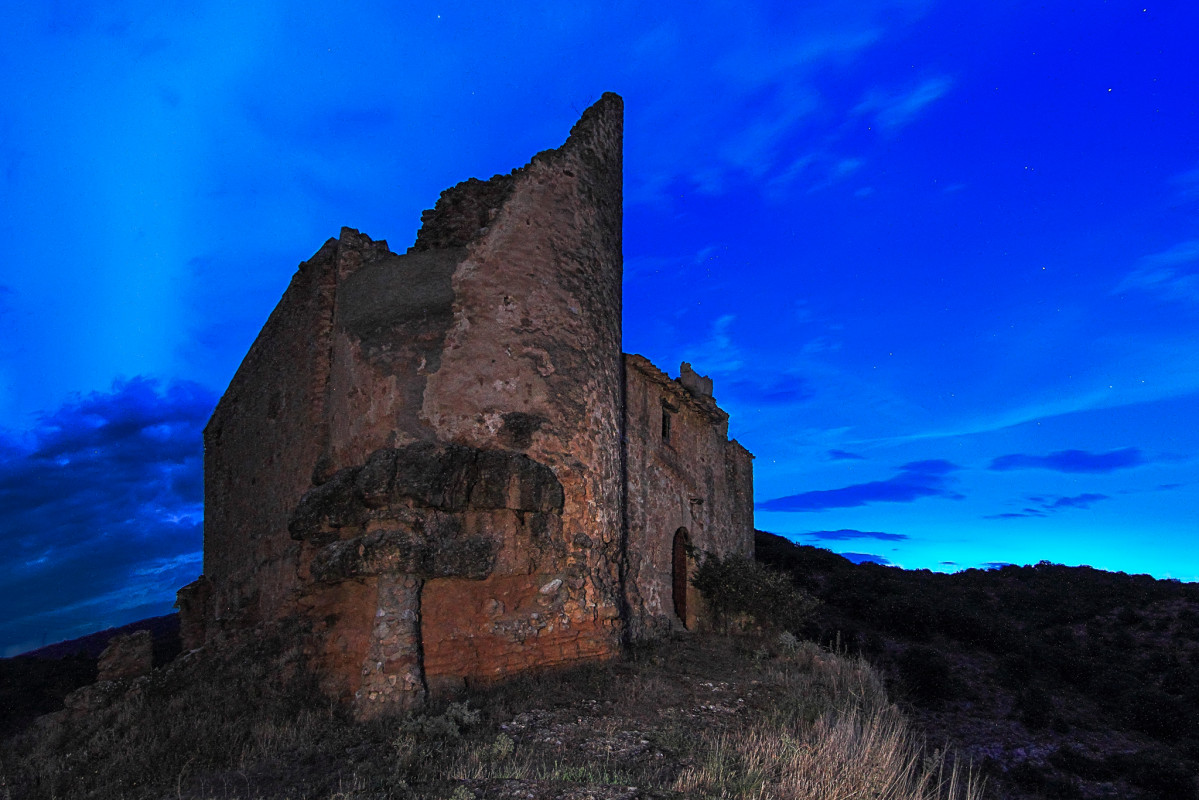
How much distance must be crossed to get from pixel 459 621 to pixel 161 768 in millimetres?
2984

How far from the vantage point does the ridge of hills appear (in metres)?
5.68

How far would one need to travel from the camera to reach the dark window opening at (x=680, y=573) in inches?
608

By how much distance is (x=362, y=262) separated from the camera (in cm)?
1070

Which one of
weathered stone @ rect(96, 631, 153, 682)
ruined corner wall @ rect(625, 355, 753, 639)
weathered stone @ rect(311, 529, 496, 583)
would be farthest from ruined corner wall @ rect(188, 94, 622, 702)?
ruined corner wall @ rect(625, 355, 753, 639)

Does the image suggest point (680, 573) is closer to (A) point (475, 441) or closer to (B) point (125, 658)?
(A) point (475, 441)

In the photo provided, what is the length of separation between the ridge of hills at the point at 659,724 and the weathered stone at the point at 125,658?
2491 millimetres

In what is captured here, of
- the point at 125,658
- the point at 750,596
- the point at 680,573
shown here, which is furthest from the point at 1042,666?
the point at 125,658

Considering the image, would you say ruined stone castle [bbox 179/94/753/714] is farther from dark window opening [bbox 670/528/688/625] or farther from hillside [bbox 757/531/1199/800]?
hillside [bbox 757/531/1199/800]

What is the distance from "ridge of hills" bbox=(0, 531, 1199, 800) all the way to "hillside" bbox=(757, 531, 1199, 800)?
0.08 m

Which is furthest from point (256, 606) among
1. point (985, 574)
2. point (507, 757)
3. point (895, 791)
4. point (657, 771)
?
point (985, 574)

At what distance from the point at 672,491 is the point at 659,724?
830cm

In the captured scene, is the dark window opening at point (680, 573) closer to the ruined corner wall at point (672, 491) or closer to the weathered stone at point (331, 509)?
the ruined corner wall at point (672, 491)

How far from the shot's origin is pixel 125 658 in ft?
38.4

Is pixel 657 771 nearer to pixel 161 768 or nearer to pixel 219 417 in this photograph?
pixel 161 768
